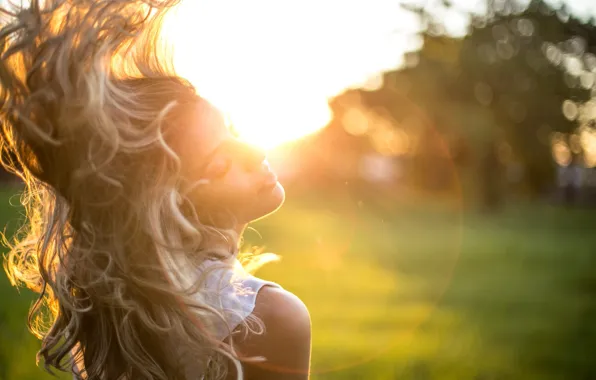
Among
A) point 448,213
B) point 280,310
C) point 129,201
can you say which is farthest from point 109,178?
point 448,213

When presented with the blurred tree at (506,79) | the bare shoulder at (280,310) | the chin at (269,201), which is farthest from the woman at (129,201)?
the blurred tree at (506,79)

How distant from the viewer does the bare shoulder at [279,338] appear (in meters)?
1.86

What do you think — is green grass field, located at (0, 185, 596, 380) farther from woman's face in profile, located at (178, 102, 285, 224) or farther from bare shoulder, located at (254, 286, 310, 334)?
bare shoulder, located at (254, 286, 310, 334)

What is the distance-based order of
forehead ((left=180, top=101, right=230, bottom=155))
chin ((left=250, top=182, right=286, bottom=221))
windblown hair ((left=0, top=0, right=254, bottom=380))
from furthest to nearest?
chin ((left=250, top=182, right=286, bottom=221))
forehead ((left=180, top=101, right=230, bottom=155))
windblown hair ((left=0, top=0, right=254, bottom=380))

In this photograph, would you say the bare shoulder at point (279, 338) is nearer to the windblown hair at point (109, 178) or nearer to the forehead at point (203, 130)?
the windblown hair at point (109, 178)

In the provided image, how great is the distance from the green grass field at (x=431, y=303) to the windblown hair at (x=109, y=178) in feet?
14.3

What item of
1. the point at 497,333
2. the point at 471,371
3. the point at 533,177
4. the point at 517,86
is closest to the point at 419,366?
the point at 471,371

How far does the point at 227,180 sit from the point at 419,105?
145 feet

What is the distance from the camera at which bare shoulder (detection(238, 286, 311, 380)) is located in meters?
1.86

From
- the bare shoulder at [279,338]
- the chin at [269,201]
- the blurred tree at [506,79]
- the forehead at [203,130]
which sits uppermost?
the blurred tree at [506,79]

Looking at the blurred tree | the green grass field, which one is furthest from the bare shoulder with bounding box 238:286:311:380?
the blurred tree

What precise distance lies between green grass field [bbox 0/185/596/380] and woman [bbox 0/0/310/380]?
4374 mm

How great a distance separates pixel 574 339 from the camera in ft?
30.5

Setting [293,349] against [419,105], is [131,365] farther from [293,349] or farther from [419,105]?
[419,105]
